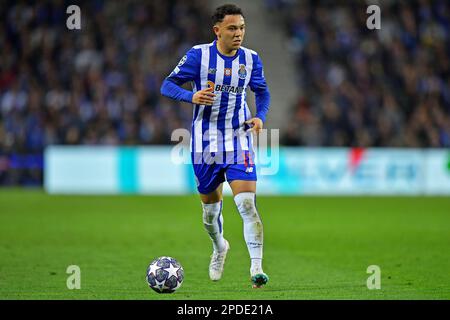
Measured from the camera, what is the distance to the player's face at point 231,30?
765cm

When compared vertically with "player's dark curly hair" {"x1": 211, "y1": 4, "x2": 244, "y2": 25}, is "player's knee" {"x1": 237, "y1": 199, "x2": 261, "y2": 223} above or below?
below

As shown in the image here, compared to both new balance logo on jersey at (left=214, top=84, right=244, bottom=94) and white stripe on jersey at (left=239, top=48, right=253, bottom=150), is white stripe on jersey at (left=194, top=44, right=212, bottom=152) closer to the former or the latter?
new balance logo on jersey at (left=214, top=84, right=244, bottom=94)

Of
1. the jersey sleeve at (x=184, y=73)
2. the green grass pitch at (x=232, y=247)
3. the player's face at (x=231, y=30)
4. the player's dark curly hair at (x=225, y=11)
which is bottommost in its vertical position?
the green grass pitch at (x=232, y=247)

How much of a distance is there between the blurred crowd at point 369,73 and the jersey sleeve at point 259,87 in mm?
13675

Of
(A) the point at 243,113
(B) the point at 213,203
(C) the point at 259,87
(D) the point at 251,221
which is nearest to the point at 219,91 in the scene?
(A) the point at 243,113

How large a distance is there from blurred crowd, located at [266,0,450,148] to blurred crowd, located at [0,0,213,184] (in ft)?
9.47

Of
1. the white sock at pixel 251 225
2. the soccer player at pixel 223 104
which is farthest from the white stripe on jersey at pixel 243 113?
the white sock at pixel 251 225

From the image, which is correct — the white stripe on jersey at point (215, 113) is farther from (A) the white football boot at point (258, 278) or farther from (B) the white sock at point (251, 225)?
(A) the white football boot at point (258, 278)

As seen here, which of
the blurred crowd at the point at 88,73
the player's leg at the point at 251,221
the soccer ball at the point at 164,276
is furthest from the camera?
the blurred crowd at the point at 88,73

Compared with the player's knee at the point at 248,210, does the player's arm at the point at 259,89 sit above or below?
above

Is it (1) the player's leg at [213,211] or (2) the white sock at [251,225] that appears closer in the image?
(2) the white sock at [251,225]

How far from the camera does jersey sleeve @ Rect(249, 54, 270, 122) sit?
26.1 ft

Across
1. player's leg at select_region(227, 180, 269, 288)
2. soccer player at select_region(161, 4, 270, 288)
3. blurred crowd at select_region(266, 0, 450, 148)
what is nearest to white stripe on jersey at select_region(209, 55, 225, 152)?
soccer player at select_region(161, 4, 270, 288)

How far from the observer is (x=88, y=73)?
22750mm
